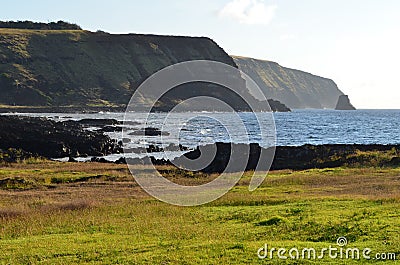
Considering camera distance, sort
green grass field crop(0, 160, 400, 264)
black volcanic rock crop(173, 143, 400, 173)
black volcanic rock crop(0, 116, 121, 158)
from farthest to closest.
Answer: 1. black volcanic rock crop(0, 116, 121, 158)
2. black volcanic rock crop(173, 143, 400, 173)
3. green grass field crop(0, 160, 400, 264)

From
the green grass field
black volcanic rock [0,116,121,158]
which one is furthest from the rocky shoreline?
the green grass field

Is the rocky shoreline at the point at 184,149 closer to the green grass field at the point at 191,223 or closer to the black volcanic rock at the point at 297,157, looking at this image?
the black volcanic rock at the point at 297,157

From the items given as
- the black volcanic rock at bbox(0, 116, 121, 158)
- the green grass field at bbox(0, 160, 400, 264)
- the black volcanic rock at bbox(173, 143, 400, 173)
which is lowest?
the green grass field at bbox(0, 160, 400, 264)

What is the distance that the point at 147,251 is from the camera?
18.0m

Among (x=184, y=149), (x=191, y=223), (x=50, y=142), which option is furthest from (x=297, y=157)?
(x=191, y=223)

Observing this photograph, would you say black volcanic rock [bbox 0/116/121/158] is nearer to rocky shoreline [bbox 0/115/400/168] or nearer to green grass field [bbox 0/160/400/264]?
rocky shoreline [bbox 0/115/400/168]

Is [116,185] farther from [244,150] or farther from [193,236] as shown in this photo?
[244,150]

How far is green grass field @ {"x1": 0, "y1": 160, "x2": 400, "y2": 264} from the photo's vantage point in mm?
17500

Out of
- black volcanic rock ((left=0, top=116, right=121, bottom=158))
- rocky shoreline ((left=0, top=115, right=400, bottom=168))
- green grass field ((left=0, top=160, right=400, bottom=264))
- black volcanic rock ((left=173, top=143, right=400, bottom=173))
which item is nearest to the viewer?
green grass field ((left=0, top=160, right=400, bottom=264))

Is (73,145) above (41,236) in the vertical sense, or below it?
above

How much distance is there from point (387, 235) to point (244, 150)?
53.6m

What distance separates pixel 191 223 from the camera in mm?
24000

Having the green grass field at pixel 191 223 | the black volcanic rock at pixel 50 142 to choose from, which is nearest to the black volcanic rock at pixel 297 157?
the black volcanic rock at pixel 50 142

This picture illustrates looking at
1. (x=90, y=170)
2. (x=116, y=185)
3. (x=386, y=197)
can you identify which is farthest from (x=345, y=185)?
(x=90, y=170)
